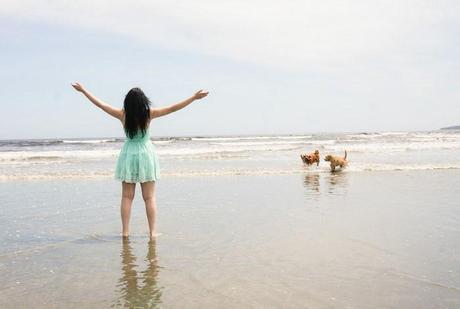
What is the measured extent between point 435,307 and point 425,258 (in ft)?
3.89

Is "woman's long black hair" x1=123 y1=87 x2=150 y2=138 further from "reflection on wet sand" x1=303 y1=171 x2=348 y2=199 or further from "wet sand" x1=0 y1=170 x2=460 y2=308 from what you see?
"reflection on wet sand" x1=303 y1=171 x2=348 y2=199

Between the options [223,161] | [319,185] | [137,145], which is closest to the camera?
[137,145]

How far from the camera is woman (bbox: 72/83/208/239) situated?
488 cm

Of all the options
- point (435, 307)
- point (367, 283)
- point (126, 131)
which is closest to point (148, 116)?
point (126, 131)

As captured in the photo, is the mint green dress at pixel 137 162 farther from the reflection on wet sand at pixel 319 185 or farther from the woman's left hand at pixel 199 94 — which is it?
the reflection on wet sand at pixel 319 185

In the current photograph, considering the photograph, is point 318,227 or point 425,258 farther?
point 318,227

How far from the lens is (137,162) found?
195 inches

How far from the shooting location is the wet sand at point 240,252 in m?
3.09

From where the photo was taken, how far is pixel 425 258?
3928mm

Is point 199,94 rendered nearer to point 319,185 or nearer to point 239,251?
point 239,251

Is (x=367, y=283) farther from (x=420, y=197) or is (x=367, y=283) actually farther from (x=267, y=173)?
(x=267, y=173)

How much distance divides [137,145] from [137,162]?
0.69ft

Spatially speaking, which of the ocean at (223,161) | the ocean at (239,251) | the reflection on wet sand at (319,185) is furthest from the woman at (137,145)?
the ocean at (223,161)

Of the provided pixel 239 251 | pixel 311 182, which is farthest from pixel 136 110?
pixel 311 182
